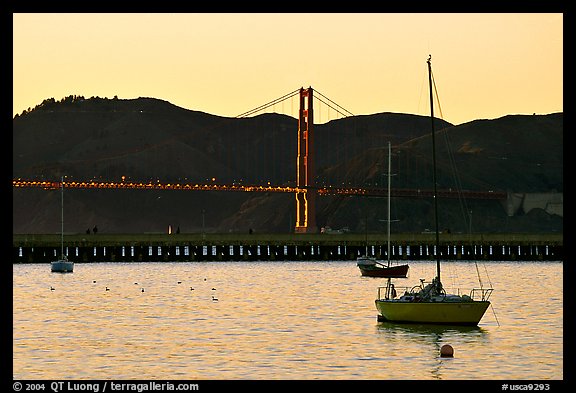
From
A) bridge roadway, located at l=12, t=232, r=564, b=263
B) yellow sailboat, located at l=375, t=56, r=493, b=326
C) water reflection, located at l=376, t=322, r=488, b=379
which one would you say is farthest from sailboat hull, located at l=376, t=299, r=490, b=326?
bridge roadway, located at l=12, t=232, r=564, b=263

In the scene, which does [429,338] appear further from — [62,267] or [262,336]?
[62,267]

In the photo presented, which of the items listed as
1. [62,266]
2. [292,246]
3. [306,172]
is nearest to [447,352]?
[62,266]

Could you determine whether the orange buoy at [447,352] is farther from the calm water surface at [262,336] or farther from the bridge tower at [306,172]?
the bridge tower at [306,172]

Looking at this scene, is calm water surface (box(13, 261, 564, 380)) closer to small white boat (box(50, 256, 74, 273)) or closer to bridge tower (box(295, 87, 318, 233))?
small white boat (box(50, 256, 74, 273))
